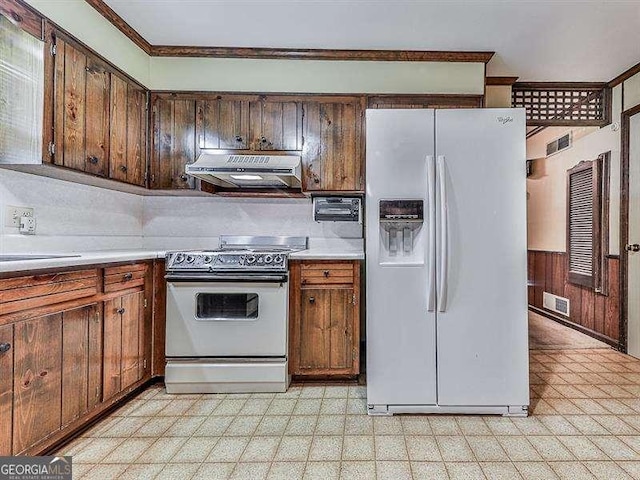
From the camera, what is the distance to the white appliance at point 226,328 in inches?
96.0

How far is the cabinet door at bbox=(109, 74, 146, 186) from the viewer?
253 cm

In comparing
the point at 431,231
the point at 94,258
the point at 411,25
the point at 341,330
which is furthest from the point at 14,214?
the point at 411,25

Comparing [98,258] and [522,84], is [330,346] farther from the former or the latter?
[522,84]

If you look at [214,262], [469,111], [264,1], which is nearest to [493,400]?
[469,111]

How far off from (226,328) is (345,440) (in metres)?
1.06

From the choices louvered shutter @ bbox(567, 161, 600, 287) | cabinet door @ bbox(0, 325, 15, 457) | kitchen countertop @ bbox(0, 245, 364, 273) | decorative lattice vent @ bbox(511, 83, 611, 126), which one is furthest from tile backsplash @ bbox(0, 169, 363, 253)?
louvered shutter @ bbox(567, 161, 600, 287)

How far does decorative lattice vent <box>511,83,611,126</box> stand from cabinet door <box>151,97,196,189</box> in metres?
3.09

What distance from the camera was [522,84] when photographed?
353 cm

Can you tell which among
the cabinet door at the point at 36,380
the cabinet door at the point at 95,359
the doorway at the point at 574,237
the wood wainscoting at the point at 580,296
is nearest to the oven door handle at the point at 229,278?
the cabinet door at the point at 95,359

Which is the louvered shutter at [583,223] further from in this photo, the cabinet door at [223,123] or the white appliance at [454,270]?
the cabinet door at [223,123]

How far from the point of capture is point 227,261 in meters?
2.46

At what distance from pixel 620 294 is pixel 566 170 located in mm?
1771

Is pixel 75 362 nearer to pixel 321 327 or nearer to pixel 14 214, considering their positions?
pixel 14 214

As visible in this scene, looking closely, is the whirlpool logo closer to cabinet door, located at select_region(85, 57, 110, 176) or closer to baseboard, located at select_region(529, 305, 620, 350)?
cabinet door, located at select_region(85, 57, 110, 176)
